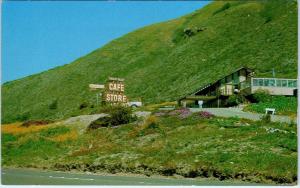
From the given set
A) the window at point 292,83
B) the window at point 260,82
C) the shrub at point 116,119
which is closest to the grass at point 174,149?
the shrub at point 116,119

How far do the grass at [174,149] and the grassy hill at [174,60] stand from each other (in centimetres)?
714

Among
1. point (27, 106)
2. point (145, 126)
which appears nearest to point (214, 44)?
point (27, 106)

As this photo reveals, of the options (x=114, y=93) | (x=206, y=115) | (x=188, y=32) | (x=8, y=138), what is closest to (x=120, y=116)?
(x=206, y=115)

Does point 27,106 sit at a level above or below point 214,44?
below

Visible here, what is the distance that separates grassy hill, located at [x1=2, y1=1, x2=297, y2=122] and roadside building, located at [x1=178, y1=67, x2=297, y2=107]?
329 centimetres

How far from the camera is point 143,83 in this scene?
63469 millimetres

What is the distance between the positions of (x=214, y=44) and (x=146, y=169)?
5460cm

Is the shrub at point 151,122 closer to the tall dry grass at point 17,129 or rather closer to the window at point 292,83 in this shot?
the tall dry grass at point 17,129

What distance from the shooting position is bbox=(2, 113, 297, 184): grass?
19.6m

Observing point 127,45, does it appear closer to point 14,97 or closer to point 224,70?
point 224,70

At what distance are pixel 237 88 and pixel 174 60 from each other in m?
32.2

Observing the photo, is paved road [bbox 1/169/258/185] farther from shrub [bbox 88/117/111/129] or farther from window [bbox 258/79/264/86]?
window [bbox 258/79/264/86]

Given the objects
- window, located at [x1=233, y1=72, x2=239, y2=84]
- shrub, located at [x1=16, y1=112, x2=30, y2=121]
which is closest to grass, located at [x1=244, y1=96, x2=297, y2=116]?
window, located at [x1=233, y1=72, x2=239, y2=84]

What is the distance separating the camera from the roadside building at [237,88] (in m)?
37.7
